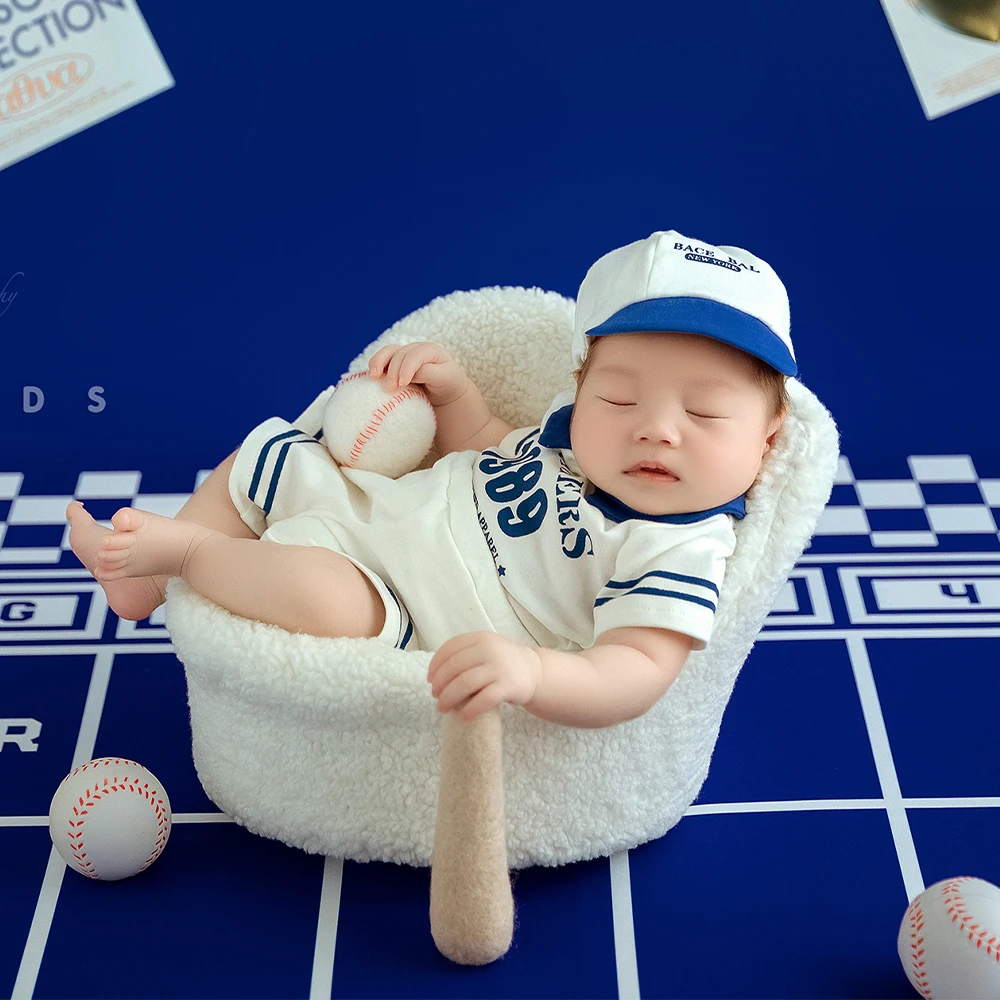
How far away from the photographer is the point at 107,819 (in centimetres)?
136

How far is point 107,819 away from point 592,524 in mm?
512

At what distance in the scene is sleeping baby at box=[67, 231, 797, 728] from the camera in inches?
52.1

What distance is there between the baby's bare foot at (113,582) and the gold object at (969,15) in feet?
4.45

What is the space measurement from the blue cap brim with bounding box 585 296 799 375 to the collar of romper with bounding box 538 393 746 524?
0.42 feet

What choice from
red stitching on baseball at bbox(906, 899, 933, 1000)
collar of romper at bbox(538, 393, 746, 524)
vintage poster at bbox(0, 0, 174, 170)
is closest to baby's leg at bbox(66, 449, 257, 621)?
collar of romper at bbox(538, 393, 746, 524)

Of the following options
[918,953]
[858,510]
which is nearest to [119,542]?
[918,953]

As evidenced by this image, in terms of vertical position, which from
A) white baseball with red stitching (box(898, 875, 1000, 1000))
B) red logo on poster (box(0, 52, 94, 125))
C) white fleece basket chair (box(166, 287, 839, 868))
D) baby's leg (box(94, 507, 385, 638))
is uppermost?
red logo on poster (box(0, 52, 94, 125))

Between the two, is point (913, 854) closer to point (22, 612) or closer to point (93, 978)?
point (93, 978)

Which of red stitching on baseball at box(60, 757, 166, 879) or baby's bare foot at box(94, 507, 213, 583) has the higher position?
baby's bare foot at box(94, 507, 213, 583)

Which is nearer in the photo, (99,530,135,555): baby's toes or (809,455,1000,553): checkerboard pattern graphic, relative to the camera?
(99,530,135,555): baby's toes

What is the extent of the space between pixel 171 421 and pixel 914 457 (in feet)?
3.39

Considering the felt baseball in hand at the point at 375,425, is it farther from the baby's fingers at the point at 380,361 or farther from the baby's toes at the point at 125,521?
the baby's toes at the point at 125,521

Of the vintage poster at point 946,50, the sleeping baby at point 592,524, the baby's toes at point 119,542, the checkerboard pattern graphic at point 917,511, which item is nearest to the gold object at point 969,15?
the vintage poster at point 946,50

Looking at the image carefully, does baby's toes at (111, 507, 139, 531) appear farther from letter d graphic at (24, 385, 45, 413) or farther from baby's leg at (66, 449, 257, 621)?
letter d graphic at (24, 385, 45, 413)
